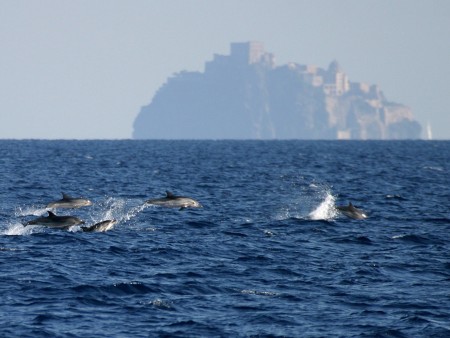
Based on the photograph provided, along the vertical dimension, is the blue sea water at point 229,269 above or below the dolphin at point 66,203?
below

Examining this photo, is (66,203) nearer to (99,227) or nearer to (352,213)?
(99,227)

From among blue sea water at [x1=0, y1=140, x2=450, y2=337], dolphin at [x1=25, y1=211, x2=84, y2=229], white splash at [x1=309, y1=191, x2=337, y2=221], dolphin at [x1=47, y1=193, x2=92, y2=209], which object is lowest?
blue sea water at [x1=0, y1=140, x2=450, y2=337]

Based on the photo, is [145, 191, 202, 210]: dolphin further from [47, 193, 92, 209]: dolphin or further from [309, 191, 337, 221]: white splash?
[309, 191, 337, 221]: white splash

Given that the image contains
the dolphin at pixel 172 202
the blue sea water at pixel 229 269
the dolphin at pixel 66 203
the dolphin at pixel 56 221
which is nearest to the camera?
the blue sea water at pixel 229 269

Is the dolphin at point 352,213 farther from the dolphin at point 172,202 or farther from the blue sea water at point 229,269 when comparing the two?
the dolphin at point 172,202

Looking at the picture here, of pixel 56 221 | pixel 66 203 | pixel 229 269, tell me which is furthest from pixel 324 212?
pixel 229 269

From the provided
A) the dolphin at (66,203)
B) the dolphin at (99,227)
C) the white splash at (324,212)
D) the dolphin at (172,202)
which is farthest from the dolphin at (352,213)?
the dolphin at (99,227)

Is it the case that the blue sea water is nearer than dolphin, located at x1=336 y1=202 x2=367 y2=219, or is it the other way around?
the blue sea water

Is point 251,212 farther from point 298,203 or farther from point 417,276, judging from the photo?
point 417,276

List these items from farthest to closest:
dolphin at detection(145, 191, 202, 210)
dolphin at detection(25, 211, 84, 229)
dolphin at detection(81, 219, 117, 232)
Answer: dolphin at detection(145, 191, 202, 210), dolphin at detection(81, 219, 117, 232), dolphin at detection(25, 211, 84, 229)

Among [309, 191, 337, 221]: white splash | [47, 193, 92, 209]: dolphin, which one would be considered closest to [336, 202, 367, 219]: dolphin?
[309, 191, 337, 221]: white splash

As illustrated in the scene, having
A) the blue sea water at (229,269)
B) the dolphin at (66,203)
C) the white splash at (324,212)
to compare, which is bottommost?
the blue sea water at (229,269)

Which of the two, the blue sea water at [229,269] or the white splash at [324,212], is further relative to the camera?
the white splash at [324,212]

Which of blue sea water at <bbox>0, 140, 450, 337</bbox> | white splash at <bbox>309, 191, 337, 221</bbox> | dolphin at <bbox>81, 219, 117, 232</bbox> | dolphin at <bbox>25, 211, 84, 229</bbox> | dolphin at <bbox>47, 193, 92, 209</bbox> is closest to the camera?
blue sea water at <bbox>0, 140, 450, 337</bbox>
